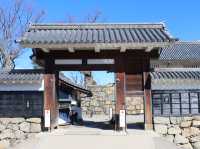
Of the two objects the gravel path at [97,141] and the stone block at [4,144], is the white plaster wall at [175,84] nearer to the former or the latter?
the gravel path at [97,141]

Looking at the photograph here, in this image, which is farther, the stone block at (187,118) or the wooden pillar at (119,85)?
the wooden pillar at (119,85)

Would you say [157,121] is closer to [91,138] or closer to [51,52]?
[91,138]

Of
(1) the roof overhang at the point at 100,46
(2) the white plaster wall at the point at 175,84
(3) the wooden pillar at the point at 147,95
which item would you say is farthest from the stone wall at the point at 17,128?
(2) the white plaster wall at the point at 175,84

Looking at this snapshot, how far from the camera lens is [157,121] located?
51.6ft

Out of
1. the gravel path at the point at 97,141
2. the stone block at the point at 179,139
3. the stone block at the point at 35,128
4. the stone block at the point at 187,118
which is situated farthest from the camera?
the stone block at the point at 187,118

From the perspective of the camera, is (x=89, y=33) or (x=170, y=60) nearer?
(x=89, y=33)

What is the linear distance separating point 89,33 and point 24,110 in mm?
4017

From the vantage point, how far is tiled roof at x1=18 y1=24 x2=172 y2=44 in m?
15.4

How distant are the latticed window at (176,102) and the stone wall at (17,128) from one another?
4586 millimetres

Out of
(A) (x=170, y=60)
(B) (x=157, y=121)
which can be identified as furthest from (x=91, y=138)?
(A) (x=170, y=60)

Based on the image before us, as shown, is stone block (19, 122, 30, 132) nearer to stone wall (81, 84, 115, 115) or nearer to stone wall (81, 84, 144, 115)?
stone wall (81, 84, 144, 115)

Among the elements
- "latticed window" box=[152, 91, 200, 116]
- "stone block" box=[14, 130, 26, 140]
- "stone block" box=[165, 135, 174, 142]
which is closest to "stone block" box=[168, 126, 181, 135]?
"stone block" box=[165, 135, 174, 142]

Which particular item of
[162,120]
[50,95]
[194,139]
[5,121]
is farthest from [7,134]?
[194,139]

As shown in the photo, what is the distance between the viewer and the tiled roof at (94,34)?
1545cm
